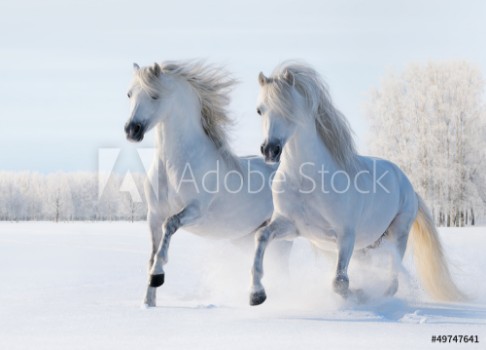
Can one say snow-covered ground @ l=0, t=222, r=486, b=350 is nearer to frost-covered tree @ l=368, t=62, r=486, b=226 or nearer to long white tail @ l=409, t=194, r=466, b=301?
long white tail @ l=409, t=194, r=466, b=301

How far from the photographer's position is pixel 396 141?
28.2 meters

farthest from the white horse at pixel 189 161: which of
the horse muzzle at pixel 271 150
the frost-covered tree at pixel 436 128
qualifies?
the frost-covered tree at pixel 436 128

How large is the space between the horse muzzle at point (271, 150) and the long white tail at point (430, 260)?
124 inches

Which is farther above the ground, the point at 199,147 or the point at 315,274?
the point at 199,147

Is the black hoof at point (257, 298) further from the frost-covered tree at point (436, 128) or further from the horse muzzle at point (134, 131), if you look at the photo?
the frost-covered tree at point (436, 128)

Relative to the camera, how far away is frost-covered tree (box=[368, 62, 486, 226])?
28234mm

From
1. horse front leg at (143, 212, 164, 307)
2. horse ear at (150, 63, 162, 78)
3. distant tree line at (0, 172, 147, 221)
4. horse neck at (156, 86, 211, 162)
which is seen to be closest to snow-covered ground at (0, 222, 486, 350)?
horse front leg at (143, 212, 164, 307)

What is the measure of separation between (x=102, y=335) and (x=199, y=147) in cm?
254

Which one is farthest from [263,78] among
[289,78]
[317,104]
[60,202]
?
[60,202]

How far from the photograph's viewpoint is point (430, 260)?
25.8 feet

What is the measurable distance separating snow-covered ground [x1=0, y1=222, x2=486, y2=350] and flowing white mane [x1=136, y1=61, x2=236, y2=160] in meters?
1.41

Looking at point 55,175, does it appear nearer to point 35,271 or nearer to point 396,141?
point 396,141

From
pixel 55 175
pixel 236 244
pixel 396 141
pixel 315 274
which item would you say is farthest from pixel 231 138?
pixel 55 175

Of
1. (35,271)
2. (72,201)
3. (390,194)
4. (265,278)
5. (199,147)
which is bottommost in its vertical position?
(72,201)
